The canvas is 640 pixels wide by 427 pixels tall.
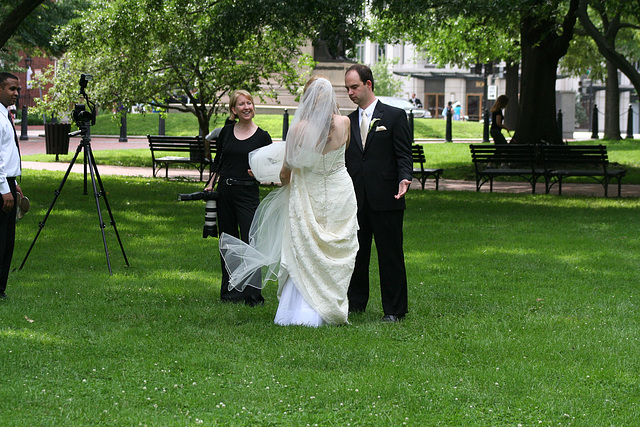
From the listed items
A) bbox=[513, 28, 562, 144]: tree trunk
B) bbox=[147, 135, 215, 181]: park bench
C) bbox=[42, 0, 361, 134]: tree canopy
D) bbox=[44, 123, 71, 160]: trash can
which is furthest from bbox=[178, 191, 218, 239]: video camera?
bbox=[44, 123, 71, 160]: trash can

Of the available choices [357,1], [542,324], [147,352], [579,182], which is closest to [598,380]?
[542,324]

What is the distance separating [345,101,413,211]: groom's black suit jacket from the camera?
7207 mm

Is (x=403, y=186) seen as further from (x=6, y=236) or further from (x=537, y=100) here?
(x=537, y=100)

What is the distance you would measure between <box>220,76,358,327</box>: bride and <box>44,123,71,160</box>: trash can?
59.3ft

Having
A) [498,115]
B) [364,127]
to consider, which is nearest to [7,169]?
[364,127]

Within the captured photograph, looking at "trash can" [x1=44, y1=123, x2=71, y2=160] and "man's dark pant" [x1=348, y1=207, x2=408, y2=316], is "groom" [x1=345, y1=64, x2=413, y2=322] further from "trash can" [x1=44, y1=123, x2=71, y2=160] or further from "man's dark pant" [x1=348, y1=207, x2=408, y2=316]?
"trash can" [x1=44, y1=123, x2=71, y2=160]

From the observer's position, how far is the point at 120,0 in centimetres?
1969

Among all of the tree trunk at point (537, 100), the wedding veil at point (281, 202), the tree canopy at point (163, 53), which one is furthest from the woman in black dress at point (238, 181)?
the tree trunk at point (537, 100)

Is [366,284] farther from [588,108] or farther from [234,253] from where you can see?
[588,108]

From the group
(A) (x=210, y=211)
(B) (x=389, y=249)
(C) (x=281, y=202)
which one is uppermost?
(C) (x=281, y=202)

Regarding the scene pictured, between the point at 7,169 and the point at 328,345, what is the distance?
327 centimetres

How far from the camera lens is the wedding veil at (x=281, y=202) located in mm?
6902

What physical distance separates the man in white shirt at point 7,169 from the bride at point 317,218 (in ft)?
7.80

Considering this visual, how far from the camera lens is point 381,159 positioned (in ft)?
23.8
